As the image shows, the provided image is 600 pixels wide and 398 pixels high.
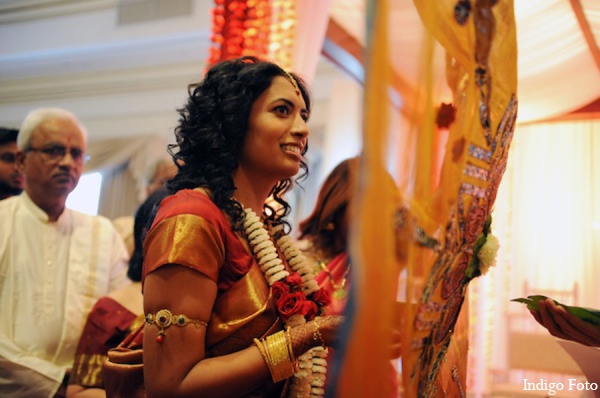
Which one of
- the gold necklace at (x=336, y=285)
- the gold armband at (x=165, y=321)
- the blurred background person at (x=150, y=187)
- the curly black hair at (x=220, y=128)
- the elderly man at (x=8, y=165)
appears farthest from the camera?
the blurred background person at (x=150, y=187)

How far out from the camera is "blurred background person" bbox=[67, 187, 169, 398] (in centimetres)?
210

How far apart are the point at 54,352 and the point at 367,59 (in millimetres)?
1926

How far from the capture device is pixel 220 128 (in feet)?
4.83

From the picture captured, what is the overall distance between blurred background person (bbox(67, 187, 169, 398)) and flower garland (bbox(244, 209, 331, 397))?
67 centimetres

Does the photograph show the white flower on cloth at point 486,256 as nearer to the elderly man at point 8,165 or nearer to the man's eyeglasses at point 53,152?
the man's eyeglasses at point 53,152

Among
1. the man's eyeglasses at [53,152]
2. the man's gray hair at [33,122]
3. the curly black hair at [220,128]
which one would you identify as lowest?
the curly black hair at [220,128]

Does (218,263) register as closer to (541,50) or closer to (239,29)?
(541,50)

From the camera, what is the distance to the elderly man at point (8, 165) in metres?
2.90

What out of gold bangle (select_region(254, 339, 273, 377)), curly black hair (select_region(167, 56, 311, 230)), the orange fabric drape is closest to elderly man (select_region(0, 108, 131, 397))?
curly black hair (select_region(167, 56, 311, 230))

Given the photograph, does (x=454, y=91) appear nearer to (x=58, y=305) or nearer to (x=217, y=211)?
(x=217, y=211)

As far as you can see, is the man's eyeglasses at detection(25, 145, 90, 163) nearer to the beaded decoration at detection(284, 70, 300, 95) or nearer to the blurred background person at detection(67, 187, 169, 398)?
the blurred background person at detection(67, 187, 169, 398)

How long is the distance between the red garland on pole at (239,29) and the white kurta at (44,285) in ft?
3.59

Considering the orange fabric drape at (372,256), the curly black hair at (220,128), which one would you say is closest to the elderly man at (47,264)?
the curly black hair at (220,128)

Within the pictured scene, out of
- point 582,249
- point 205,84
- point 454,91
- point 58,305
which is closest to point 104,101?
point 582,249
